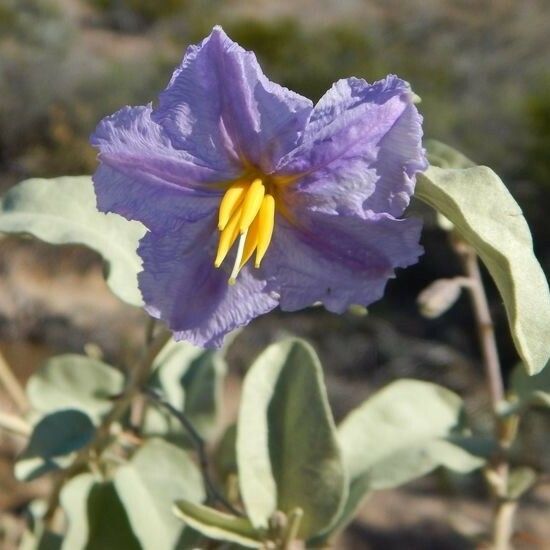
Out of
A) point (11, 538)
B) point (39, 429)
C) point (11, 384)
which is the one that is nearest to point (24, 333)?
point (11, 538)

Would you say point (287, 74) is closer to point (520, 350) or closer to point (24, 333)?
point (24, 333)

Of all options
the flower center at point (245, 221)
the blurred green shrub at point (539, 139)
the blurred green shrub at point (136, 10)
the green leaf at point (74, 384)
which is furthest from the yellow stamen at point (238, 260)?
the blurred green shrub at point (136, 10)

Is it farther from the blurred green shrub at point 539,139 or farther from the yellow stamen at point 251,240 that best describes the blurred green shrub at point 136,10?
the yellow stamen at point 251,240

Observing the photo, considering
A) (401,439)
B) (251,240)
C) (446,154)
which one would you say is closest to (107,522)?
(401,439)

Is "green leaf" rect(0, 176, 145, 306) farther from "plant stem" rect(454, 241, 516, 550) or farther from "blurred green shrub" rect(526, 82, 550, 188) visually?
"blurred green shrub" rect(526, 82, 550, 188)

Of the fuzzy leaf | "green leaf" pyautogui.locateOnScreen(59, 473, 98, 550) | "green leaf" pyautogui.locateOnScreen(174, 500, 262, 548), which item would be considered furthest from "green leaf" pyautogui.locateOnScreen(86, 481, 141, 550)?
the fuzzy leaf

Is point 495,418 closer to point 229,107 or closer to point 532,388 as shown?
point 532,388
